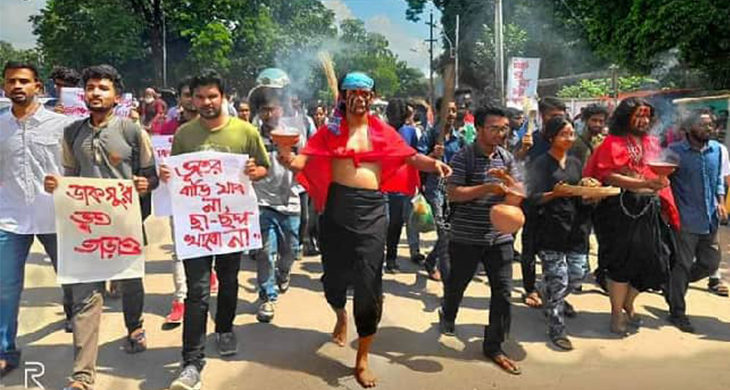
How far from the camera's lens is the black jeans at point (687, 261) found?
498cm

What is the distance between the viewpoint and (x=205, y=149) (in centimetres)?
379

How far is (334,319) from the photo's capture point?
5.00 m

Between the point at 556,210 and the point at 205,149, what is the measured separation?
2550mm

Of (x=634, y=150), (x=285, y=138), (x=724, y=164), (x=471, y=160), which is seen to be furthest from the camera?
(x=724, y=164)

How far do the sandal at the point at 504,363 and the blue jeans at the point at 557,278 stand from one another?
0.63m

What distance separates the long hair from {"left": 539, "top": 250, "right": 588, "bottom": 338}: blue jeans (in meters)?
0.97

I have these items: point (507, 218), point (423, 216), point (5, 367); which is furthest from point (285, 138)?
point (423, 216)

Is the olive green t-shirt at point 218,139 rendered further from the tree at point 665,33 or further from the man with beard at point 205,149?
the tree at point 665,33

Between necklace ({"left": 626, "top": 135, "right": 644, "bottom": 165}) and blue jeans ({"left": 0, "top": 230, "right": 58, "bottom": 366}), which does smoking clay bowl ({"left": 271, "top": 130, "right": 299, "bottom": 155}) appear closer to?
blue jeans ({"left": 0, "top": 230, "right": 58, "bottom": 366})

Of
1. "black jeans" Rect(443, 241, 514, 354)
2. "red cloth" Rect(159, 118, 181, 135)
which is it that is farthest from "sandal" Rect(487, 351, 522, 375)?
"red cloth" Rect(159, 118, 181, 135)

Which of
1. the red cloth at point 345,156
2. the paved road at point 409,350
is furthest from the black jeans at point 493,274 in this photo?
the red cloth at point 345,156

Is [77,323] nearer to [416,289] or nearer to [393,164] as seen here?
[393,164]

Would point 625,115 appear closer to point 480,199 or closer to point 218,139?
point 480,199

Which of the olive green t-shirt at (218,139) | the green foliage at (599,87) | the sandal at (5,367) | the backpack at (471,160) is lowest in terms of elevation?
the sandal at (5,367)
